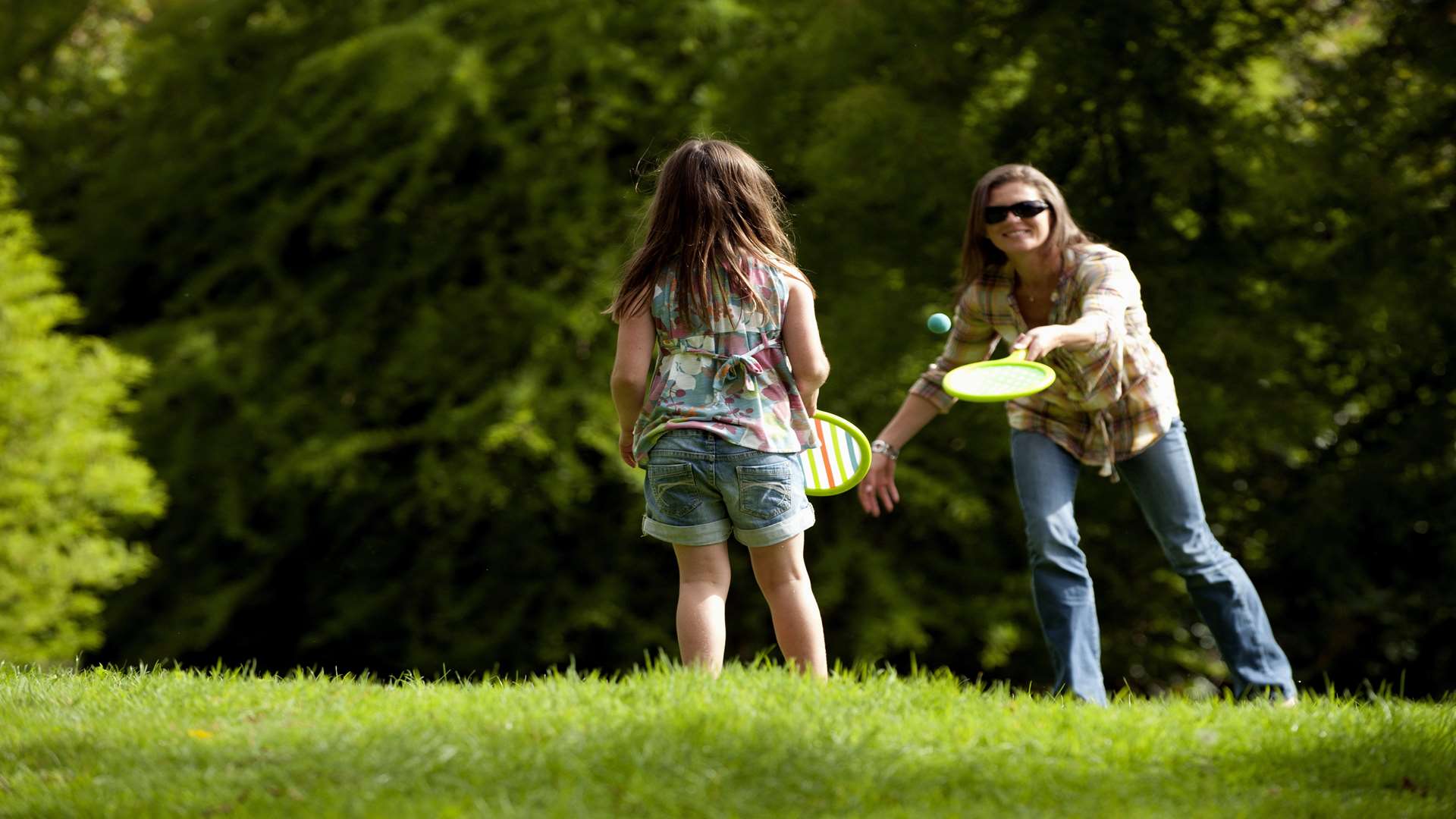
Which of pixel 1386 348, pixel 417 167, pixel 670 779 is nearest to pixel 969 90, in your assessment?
pixel 1386 348

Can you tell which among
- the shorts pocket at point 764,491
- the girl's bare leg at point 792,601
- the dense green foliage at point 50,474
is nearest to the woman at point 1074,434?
the girl's bare leg at point 792,601

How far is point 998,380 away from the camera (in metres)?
4.02

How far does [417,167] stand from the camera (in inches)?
430

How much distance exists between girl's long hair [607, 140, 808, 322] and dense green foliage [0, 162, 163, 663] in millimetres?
6933

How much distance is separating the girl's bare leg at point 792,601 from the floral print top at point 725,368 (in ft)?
0.86

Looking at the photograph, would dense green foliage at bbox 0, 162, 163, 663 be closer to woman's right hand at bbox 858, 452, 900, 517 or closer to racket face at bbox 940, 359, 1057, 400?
woman's right hand at bbox 858, 452, 900, 517

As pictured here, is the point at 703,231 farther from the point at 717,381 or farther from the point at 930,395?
the point at 930,395

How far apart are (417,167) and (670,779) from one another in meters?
8.60

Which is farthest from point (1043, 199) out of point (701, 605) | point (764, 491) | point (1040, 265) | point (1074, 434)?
point (701, 605)

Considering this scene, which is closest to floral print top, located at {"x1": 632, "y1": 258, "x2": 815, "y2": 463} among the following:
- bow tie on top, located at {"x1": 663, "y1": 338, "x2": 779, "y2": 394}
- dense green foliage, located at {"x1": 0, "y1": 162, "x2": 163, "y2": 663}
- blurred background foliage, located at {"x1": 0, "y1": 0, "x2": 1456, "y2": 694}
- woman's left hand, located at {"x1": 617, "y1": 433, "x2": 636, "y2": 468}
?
bow tie on top, located at {"x1": 663, "y1": 338, "x2": 779, "y2": 394}

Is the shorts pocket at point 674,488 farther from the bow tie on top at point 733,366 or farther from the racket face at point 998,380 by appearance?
the racket face at point 998,380

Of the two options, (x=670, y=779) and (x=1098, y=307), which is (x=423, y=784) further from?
(x=1098, y=307)

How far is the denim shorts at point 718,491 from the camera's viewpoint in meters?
3.67

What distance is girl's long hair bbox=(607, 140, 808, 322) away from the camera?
3.69 m
